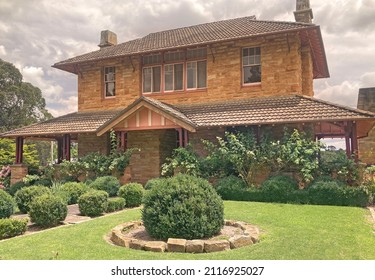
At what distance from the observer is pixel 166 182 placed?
704 cm

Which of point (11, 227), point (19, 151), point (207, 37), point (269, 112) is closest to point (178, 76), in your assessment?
point (207, 37)

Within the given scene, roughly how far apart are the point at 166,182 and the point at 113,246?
161cm

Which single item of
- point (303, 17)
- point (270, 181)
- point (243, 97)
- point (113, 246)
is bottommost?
point (113, 246)

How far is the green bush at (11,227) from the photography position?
295 inches

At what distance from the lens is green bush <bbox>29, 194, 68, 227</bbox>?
335 inches

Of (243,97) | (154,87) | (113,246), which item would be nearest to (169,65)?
(154,87)

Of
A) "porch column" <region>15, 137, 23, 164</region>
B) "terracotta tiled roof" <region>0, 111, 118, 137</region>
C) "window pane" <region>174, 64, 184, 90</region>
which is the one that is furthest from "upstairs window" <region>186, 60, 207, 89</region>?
"porch column" <region>15, 137, 23, 164</region>

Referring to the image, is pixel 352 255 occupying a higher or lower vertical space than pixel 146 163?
lower

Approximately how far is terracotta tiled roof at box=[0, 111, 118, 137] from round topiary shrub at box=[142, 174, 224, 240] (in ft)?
36.7

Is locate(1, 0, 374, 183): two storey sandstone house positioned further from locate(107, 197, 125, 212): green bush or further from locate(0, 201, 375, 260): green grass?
locate(0, 201, 375, 260): green grass

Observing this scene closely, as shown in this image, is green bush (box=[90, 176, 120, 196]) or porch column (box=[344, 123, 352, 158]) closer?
porch column (box=[344, 123, 352, 158])

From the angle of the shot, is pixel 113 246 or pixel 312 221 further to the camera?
pixel 312 221
